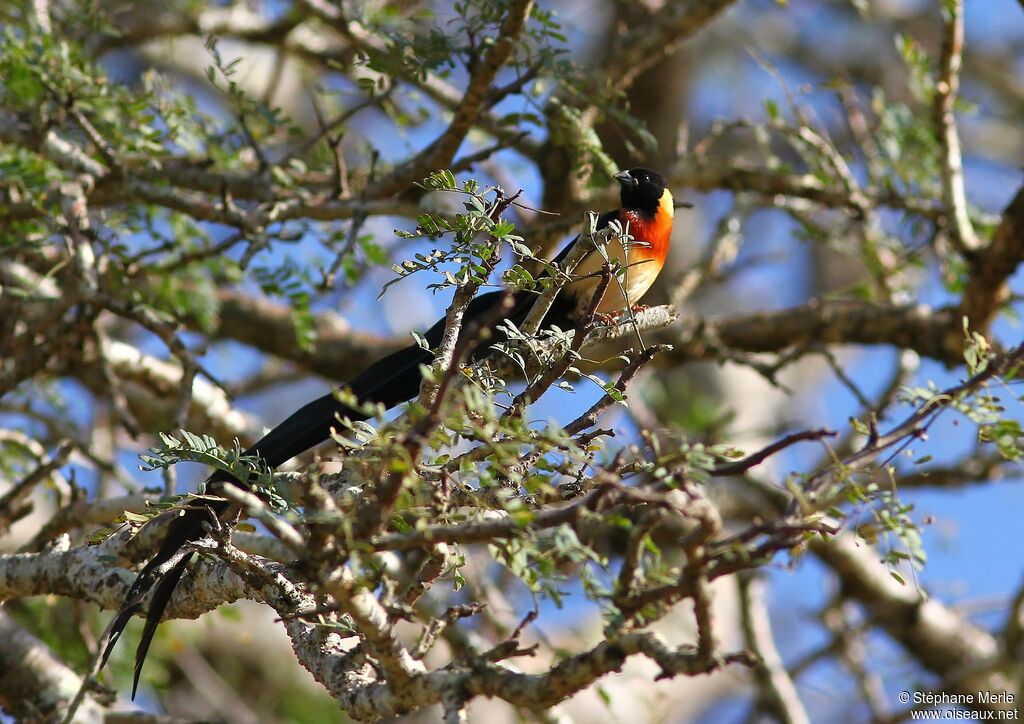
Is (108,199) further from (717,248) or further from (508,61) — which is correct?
(717,248)

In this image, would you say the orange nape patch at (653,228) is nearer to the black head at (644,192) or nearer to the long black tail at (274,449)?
the black head at (644,192)

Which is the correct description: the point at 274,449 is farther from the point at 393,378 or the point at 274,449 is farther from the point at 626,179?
the point at 626,179

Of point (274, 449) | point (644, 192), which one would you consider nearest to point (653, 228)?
point (644, 192)

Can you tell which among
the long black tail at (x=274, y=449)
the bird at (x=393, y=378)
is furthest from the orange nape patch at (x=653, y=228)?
the long black tail at (x=274, y=449)

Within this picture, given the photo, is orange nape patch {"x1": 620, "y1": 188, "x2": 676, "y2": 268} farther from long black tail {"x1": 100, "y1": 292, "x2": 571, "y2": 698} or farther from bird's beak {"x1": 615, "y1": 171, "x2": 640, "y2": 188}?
long black tail {"x1": 100, "y1": 292, "x2": 571, "y2": 698}

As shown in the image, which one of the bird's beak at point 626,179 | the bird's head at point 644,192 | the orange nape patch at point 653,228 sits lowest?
the orange nape patch at point 653,228

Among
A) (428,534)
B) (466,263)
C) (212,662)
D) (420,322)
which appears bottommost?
(428,534)

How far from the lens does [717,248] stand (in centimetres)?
540

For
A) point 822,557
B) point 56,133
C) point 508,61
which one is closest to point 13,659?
point 56,133

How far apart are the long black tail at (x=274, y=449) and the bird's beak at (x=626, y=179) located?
74cm

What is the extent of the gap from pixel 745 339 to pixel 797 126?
3.21ft

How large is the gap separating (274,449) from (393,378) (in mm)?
532

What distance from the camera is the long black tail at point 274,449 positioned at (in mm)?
2273

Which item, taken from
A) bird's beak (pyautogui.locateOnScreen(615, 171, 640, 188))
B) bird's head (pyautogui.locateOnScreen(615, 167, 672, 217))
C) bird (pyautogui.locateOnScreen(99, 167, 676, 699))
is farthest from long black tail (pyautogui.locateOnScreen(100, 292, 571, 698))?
bird's head (pyautogui.locateOnScreen(615, 167, 672, 217))
